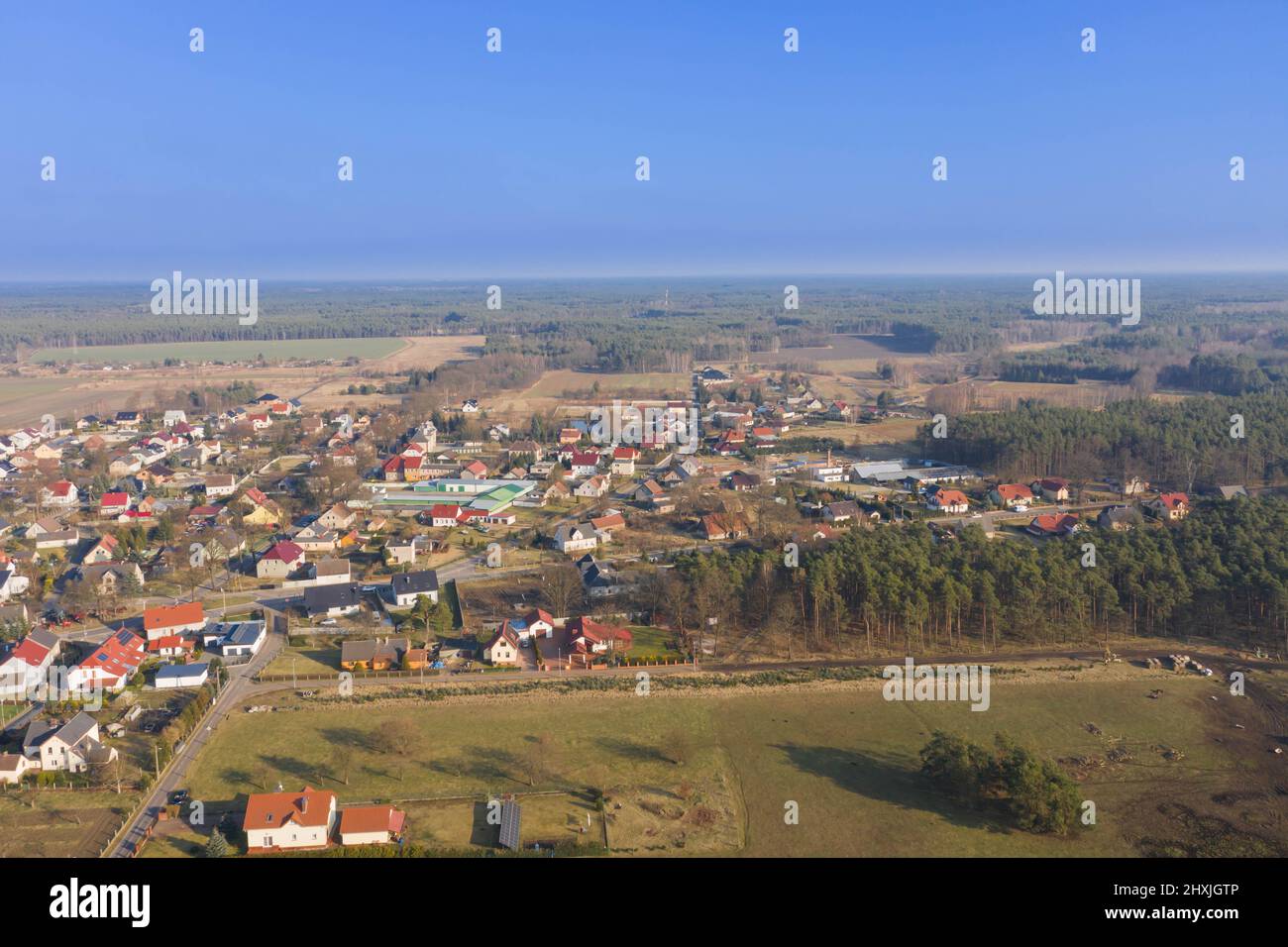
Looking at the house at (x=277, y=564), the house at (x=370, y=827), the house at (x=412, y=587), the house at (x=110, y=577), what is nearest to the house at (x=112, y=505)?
the house at (x=110, y=577)

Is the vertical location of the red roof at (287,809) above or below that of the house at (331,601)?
below

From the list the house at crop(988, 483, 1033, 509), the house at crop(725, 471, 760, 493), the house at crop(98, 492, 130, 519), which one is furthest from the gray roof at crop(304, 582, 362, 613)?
the house at crop(988, 483, 1033, 509)

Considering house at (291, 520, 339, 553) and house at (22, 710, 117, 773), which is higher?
house at (291, 520, 339, 553)

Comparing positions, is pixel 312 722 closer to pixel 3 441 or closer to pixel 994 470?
pixel 994 470

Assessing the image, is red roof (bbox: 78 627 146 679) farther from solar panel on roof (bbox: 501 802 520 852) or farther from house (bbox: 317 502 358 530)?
solar panel on roof (bbox: 501 802 520 852)

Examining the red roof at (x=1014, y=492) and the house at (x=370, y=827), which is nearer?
the house at (x=370, y=827)

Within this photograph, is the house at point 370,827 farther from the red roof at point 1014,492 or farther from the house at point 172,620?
the red roof at point 1014,492

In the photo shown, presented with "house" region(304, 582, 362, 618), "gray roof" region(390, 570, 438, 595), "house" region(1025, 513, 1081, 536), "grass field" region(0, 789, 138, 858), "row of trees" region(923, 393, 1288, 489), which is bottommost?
"grass field" region(0, 789, 138, 858)
